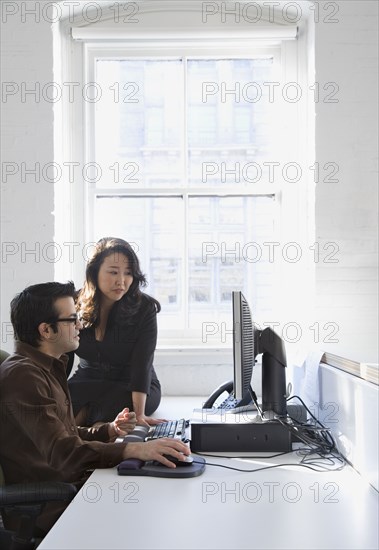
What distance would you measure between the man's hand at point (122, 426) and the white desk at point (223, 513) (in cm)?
45

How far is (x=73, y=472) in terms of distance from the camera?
193 centimetres

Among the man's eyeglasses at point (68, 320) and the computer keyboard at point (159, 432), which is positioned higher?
the man's eyeglasses at point (68, 320)

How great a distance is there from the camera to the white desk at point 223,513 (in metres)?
1.33

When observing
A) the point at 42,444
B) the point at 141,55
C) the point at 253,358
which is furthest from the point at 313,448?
the point at 141,55

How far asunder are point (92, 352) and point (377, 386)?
179 cm

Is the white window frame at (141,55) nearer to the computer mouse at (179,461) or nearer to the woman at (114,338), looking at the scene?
the woman at (114,338)

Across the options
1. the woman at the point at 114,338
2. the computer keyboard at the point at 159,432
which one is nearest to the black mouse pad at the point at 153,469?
the computer keyboard at the point at 159,432

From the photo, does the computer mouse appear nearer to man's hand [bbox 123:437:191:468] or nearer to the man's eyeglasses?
man's hand [bbox 123:437:191:468]

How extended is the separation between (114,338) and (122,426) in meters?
0.98

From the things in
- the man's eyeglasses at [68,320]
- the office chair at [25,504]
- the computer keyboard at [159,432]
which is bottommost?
the office chair at [25,504]

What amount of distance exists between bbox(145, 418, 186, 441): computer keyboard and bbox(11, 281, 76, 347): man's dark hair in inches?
18.2

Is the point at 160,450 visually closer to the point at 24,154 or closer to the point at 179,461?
the point at 179,461

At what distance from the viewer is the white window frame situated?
4.19 meters

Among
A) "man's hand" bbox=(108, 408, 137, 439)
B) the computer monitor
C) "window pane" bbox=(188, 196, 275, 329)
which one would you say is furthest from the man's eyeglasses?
"window pane" bbox=(188, 196, 275, 329)
